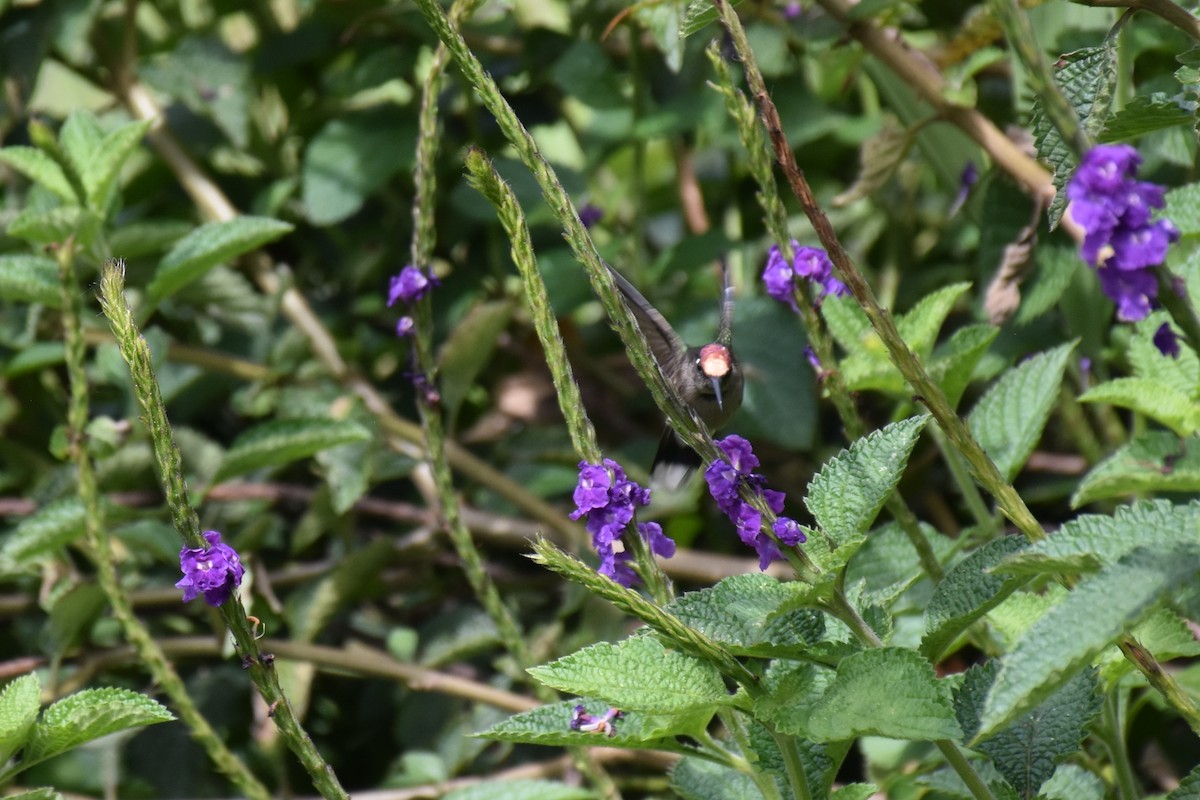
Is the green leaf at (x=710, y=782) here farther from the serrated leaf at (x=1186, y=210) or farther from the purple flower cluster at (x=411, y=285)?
the serrated leaf at (x=1186, y=210)

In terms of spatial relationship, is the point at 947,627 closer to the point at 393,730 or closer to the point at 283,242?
the point at 393,730


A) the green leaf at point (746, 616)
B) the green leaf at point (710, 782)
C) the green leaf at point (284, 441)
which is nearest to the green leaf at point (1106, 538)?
the green leaf at point (746, 616)

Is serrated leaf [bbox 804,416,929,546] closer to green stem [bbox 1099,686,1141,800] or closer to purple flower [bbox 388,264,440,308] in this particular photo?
green stem [bbox 1099,686,1141,800]

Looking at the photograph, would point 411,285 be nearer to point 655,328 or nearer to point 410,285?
point 410,285

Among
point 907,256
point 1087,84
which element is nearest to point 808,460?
point 907,256

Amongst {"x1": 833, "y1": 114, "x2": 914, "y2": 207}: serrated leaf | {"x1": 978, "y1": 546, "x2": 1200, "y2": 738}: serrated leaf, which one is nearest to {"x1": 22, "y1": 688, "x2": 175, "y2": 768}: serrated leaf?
{"x1": 978, "y1": 546, "x2": 1200, "y2": 738}: serrated leaf
